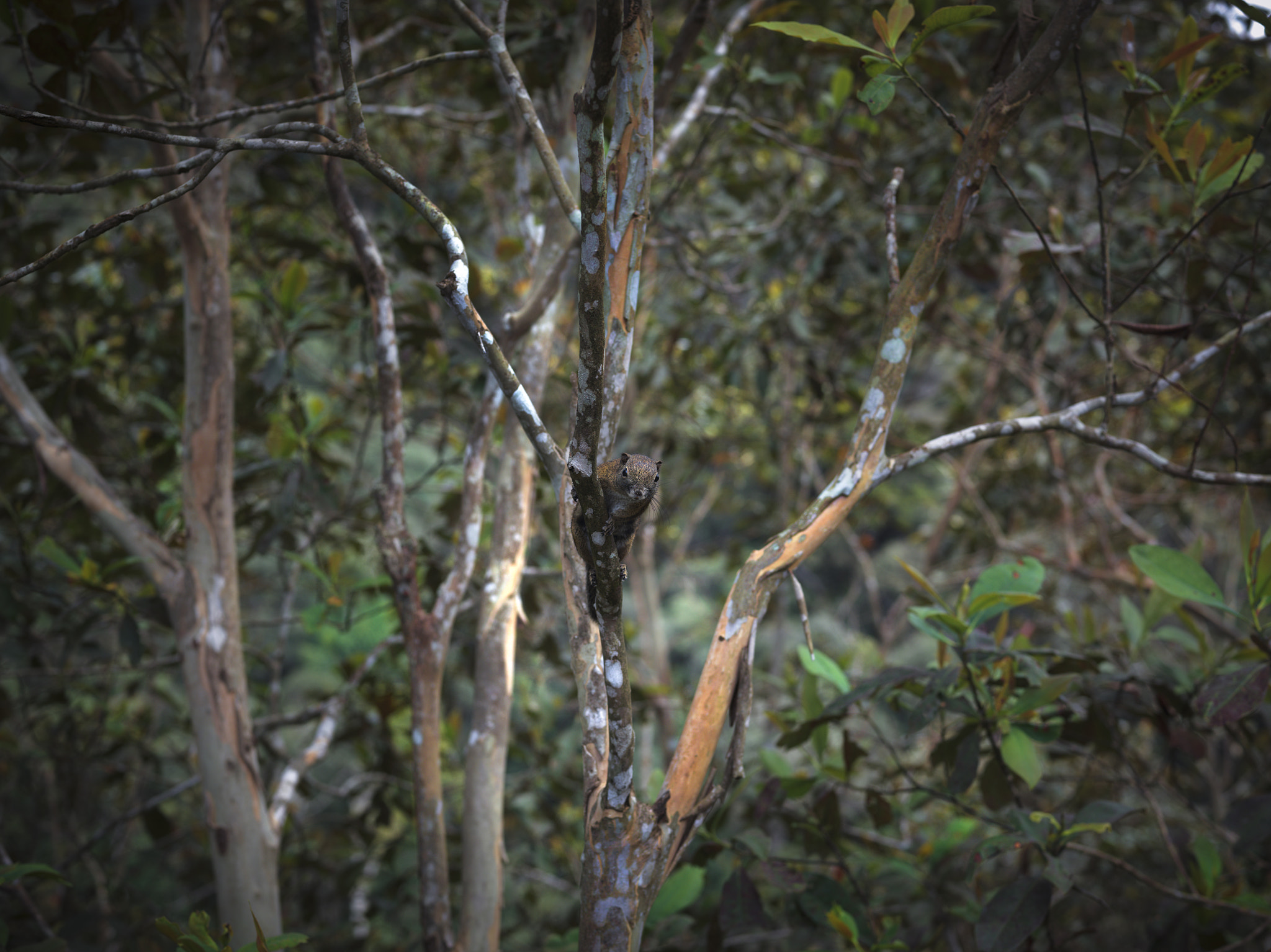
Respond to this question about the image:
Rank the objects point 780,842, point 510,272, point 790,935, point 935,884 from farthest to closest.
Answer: point 510,272 → point 780,842 → point 790,935 → point 935,884

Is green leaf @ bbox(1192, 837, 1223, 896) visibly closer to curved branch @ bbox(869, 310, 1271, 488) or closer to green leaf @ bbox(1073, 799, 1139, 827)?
green leaf @ bbox(1073, 799, 1139, 827)

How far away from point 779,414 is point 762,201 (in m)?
1.37

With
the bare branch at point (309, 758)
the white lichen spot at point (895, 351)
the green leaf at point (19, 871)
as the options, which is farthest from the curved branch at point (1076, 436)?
the green leaf at point (19, 871)

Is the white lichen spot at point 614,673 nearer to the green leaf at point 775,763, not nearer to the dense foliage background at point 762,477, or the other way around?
the dense foliage background at point 762,477

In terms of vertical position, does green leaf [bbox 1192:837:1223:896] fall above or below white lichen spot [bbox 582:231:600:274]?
below

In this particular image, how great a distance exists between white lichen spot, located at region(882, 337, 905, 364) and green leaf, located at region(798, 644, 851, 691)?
582 millimetres

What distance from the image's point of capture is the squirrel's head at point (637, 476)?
1.32 meters

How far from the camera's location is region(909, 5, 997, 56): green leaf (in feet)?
3.86

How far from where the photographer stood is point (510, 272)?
411 centimetres

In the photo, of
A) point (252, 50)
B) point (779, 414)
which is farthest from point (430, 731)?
point (779, 414)

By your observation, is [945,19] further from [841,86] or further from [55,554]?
[55,554]

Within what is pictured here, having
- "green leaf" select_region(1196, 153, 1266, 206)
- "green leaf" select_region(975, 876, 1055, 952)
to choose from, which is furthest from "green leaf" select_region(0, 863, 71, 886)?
"green leaf" select_region(1196, 153, 1266, 206)

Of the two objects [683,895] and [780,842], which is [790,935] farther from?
[780,842]

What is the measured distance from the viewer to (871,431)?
1312 mm
